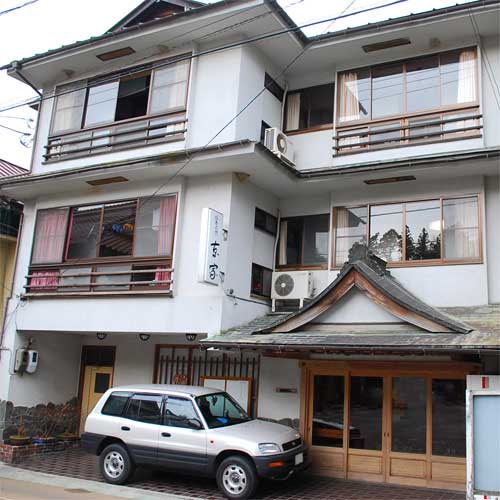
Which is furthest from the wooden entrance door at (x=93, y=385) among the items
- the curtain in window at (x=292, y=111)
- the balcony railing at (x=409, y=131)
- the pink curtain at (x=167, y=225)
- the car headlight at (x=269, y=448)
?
the balcony railing at (x=409, y=131)

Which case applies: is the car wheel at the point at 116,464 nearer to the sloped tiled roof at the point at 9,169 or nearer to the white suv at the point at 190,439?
the white suv at the point at 190,439

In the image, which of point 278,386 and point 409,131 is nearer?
point 409,131

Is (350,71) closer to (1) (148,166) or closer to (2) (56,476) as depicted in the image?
(1) (148,166)

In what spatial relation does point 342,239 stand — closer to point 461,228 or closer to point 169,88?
point 461,228

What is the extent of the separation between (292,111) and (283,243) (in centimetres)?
323

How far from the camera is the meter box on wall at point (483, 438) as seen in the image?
8.40m

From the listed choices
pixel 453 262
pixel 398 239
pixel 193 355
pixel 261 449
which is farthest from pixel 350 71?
pixel 261 449

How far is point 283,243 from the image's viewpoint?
13547 mm

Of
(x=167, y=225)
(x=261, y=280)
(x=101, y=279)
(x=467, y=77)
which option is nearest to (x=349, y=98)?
(x=467, y=77)

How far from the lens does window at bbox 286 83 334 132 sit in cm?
1353

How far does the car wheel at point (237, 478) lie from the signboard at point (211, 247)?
3291mm

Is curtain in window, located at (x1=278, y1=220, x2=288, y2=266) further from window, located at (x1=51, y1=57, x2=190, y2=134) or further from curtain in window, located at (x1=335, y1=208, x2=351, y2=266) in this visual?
window, located at (x1=51, y1=57, x2=190, y2=134)

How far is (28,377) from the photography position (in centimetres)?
1375

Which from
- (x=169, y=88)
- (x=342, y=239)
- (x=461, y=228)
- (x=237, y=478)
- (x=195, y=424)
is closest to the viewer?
(x=237, y=478)
